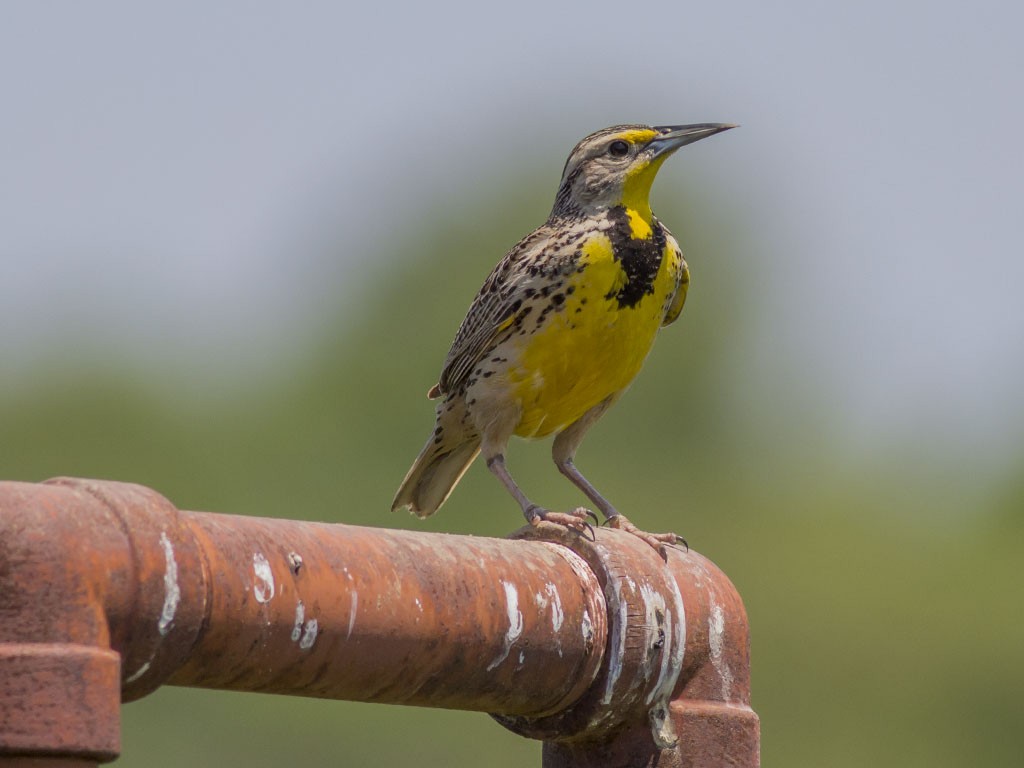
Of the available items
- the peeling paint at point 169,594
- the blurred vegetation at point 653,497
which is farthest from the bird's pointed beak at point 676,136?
the blurred vegetation at point 653,497

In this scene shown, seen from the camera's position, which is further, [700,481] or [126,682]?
[700,481]

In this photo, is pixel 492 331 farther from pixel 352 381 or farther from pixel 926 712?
pixel 352 381

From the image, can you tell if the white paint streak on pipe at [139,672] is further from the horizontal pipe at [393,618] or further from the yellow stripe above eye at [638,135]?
the yellow stripe above eye at [638,135]

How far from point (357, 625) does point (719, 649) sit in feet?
2.55

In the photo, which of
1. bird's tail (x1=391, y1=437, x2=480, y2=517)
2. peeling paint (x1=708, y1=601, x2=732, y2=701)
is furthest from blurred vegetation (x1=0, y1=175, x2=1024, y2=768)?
peeling paint (x1=708, y1=601, x2=732, y2=701)

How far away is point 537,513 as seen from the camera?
5227 mm

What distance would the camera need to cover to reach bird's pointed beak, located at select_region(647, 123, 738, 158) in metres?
6.50

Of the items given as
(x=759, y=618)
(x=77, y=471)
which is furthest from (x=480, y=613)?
(x=77, y=471)

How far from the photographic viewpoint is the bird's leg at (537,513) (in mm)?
3873

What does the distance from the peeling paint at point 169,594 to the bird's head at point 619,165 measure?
4.08m

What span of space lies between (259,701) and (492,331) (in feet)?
56.5

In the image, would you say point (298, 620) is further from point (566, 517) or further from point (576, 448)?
point (576, 448)

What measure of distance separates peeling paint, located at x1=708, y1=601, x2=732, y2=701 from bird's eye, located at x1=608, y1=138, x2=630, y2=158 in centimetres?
345

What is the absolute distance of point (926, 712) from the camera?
22.6 m
